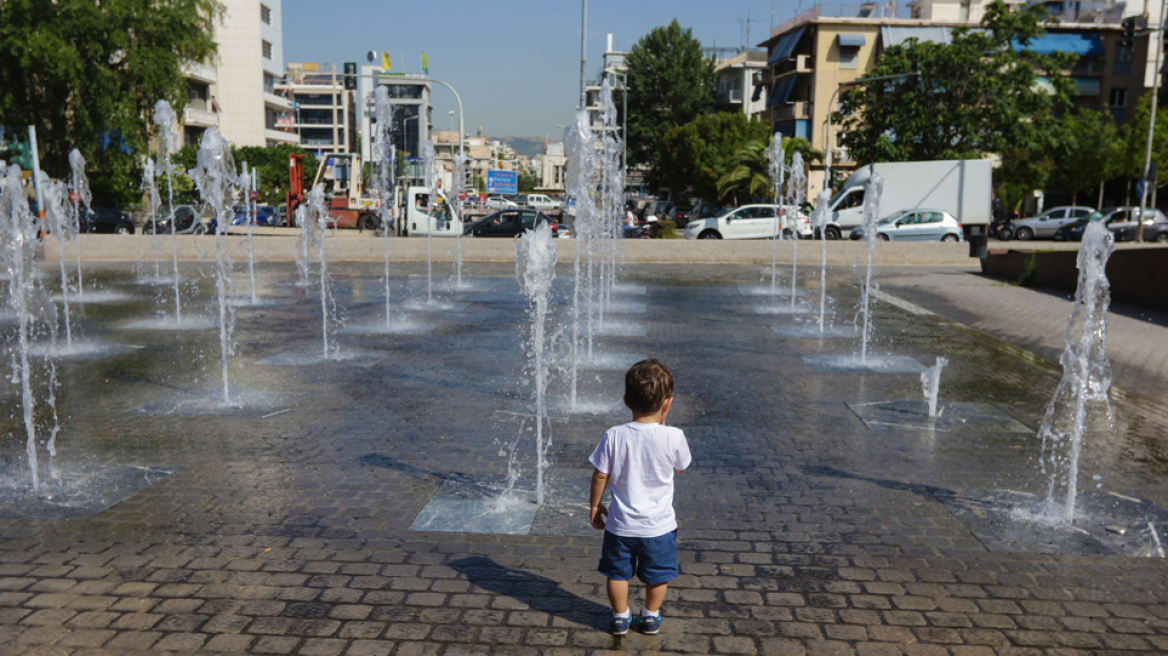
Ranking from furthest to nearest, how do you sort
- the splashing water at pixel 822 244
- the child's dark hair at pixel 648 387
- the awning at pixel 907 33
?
1. the awning at pixel 907 33
2. the splashing water at pixel 822 244
3. the child's dark hair at pixel 648 387

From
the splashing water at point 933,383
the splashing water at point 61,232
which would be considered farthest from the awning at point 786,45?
the splashing water at point 933,383

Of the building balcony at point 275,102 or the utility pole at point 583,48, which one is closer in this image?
the utility pole at point 583,48

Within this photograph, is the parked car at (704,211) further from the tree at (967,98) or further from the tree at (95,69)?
the tree at (95,69)

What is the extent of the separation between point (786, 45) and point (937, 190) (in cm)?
3116

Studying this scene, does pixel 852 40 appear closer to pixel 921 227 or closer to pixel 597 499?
pixel 921 227

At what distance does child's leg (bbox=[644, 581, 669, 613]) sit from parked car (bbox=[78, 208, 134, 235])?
3584 centimetres

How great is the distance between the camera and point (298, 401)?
310 inches

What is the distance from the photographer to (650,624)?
12.1 ft

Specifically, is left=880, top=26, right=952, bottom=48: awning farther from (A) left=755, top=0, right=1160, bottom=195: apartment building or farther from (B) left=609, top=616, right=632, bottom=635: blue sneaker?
(B) left=609, top=616, right=632, bottom=635: blue sneaker

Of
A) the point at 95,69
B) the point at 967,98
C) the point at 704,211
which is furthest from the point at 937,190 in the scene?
the point at 95,69

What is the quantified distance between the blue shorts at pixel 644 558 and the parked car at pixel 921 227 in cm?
2824

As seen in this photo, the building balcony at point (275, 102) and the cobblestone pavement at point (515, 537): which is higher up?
the building balcony at point (275, 102)

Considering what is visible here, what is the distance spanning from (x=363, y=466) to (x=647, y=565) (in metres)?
2.97

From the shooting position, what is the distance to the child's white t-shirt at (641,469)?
3551 mm
